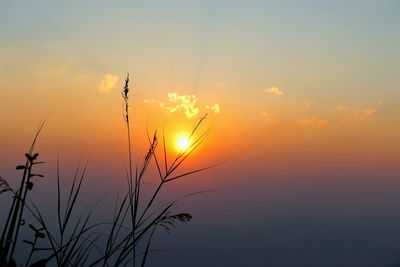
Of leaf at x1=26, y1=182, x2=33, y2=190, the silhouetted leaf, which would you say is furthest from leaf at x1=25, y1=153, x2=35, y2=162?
leaf at x1=26, y1=182, x2=33, y2=190

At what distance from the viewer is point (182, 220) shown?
2.15m

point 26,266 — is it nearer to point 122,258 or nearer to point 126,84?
point 122,258

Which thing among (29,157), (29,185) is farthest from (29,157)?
(29,185)

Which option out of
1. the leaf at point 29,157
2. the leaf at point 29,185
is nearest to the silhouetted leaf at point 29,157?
the leaf at point 29,157

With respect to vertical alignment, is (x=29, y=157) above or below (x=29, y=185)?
above

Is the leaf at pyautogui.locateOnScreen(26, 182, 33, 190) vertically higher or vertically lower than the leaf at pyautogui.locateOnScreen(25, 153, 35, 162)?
lower

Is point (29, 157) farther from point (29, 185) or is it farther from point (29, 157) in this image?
point (29, 185)

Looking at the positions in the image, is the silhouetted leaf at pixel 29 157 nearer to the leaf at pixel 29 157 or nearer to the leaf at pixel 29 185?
the leaf at pixel 29 157

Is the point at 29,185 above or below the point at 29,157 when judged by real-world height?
below

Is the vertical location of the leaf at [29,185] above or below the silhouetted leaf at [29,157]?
below

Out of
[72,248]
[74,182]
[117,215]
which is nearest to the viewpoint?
[72,248]

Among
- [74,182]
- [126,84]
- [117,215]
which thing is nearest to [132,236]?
[117,215]

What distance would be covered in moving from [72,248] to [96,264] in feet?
0.49

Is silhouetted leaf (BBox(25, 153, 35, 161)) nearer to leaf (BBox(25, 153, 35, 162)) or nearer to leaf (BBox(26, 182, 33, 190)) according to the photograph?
leaf (BBox(25, 153, 35, 162))
